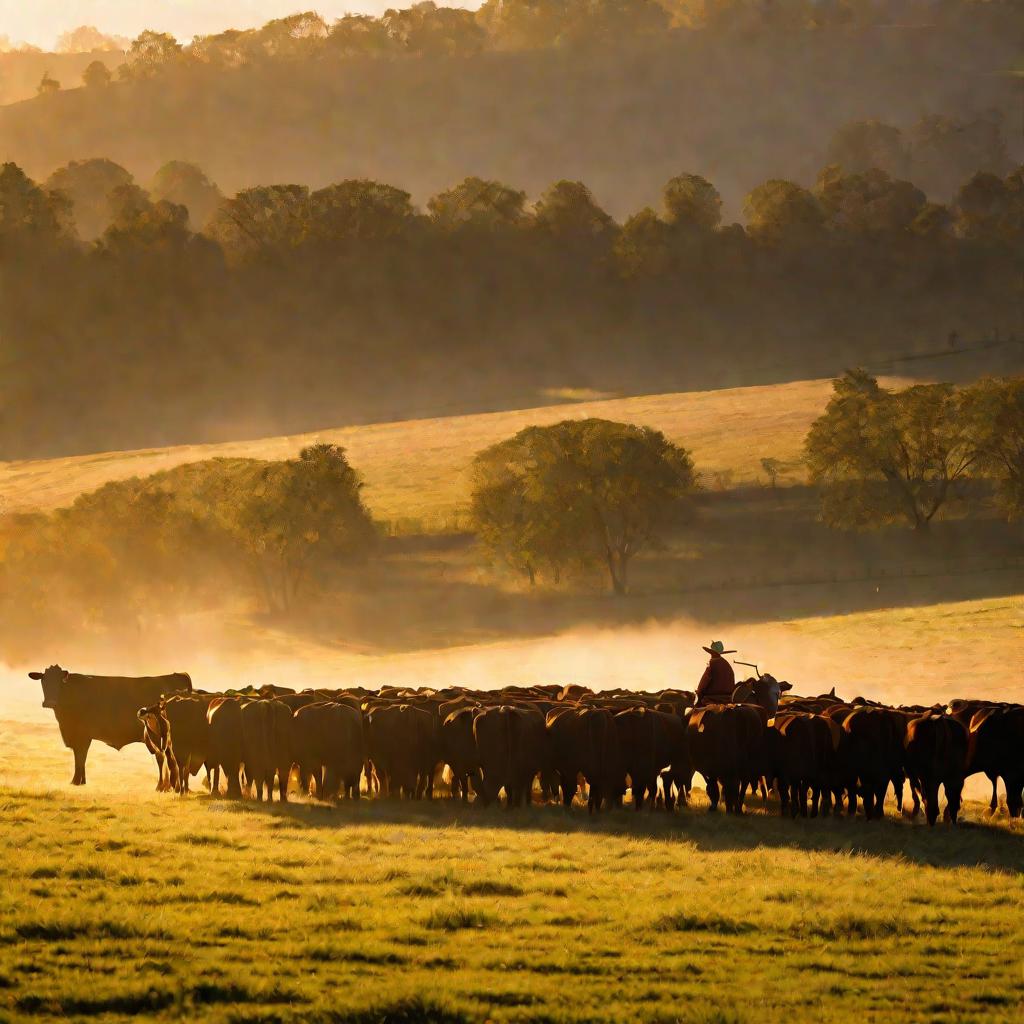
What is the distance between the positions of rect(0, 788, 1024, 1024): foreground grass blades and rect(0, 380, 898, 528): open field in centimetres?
6841

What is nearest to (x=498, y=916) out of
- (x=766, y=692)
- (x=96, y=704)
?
(x=766, y=692)

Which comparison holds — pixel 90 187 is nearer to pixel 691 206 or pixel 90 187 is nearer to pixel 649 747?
pixel 691 206

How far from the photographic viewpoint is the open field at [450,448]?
9325 cm

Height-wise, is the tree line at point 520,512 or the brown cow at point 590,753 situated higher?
the tree line at point 520,512

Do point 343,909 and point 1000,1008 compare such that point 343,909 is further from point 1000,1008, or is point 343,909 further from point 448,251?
point 448,251

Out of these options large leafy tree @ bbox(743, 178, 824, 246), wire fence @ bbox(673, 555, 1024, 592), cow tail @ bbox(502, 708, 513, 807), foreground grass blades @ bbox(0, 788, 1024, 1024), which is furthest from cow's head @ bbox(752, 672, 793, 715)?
large leafy tree @ bbox(743, 178, 824, 246)

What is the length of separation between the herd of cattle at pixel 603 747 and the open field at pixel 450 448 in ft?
205

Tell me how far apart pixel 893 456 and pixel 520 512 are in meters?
19.9

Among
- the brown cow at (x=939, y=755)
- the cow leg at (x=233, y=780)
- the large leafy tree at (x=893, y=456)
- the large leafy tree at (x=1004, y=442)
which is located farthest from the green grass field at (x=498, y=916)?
the large leafy tree at (x=893, y=456)

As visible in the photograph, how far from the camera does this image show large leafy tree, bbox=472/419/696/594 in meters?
77.9

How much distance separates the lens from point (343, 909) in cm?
1491

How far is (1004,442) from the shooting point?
261 feet

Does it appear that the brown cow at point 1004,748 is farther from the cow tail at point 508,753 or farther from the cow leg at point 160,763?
the cow leg at point 160,763

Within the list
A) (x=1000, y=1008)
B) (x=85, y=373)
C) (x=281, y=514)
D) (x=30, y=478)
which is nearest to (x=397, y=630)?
(x=281, y=514)
